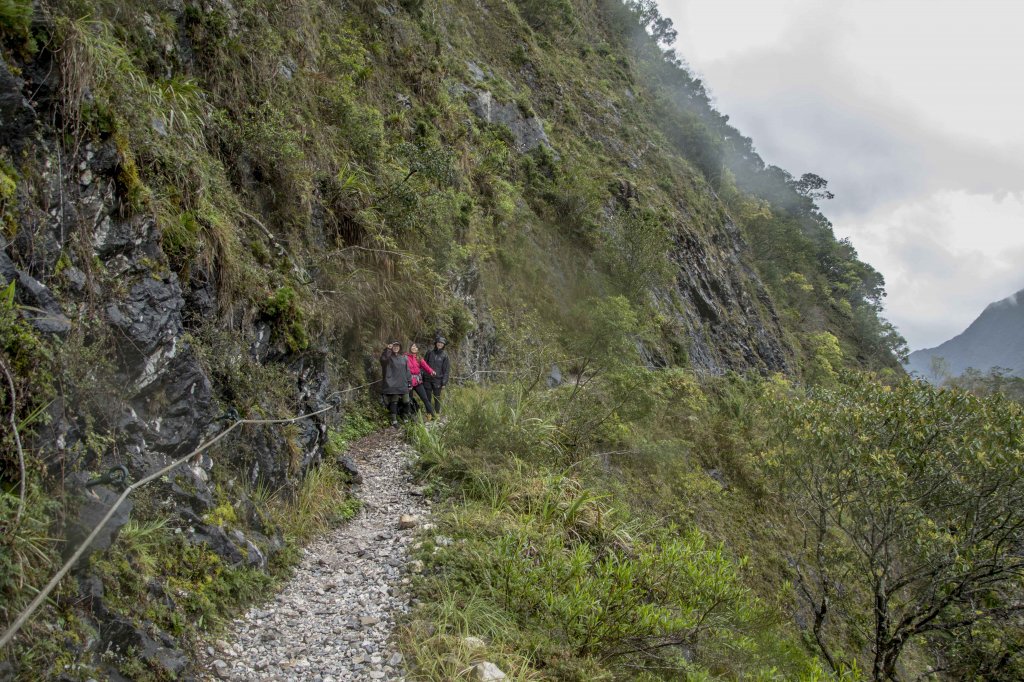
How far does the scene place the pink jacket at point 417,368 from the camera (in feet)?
32.8

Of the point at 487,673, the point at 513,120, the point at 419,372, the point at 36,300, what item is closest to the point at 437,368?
the point at 419,372

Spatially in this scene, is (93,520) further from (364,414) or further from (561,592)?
(364,414)

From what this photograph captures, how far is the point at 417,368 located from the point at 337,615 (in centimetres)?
544

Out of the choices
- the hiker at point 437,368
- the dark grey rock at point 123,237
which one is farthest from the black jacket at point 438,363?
the dark grey rock at point 123,237

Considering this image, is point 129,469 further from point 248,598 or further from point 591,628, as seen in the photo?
point 591,628

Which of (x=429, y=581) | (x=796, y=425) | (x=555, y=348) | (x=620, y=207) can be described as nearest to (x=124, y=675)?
(x=429, y=581)

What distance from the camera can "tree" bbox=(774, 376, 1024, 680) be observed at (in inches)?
314

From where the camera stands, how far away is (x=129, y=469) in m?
4.30

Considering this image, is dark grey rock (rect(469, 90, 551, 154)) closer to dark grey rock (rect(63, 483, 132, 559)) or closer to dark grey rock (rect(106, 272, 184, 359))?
dark grey rock (rect(106, 272, 184, 359))

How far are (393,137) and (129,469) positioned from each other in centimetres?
992

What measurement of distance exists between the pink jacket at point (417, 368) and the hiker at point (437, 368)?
0.25 metres

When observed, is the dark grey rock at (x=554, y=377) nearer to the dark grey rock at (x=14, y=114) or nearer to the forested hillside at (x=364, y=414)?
the forested hillside at (x=364, y=414)

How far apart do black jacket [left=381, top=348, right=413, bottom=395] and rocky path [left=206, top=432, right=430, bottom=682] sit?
8.82ft

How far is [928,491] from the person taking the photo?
27.1 ft
